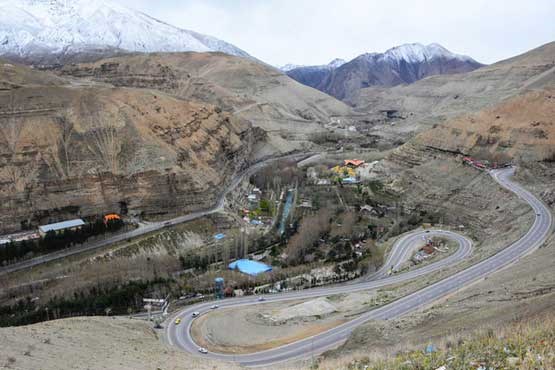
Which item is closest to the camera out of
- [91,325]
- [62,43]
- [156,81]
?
[91,325]

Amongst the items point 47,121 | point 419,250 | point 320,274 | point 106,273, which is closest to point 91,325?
point 106,273

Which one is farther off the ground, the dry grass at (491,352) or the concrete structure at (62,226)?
the dry grass at (491,352)

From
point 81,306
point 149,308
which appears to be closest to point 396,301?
point 149,308

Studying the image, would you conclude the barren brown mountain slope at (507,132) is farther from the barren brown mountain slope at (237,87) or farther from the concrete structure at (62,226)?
the concrete structure at (62,226)

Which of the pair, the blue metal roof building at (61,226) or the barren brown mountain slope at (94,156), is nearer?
the blue metal roof building at (61,226)

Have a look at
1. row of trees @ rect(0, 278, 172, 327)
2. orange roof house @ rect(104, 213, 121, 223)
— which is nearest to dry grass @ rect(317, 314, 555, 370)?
row of trees @ rect(0, 278, 172, 327)

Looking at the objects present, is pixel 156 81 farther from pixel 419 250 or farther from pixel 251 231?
pixel 419 250

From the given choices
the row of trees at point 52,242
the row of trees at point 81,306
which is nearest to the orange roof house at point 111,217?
the row of trees at point 52,242
